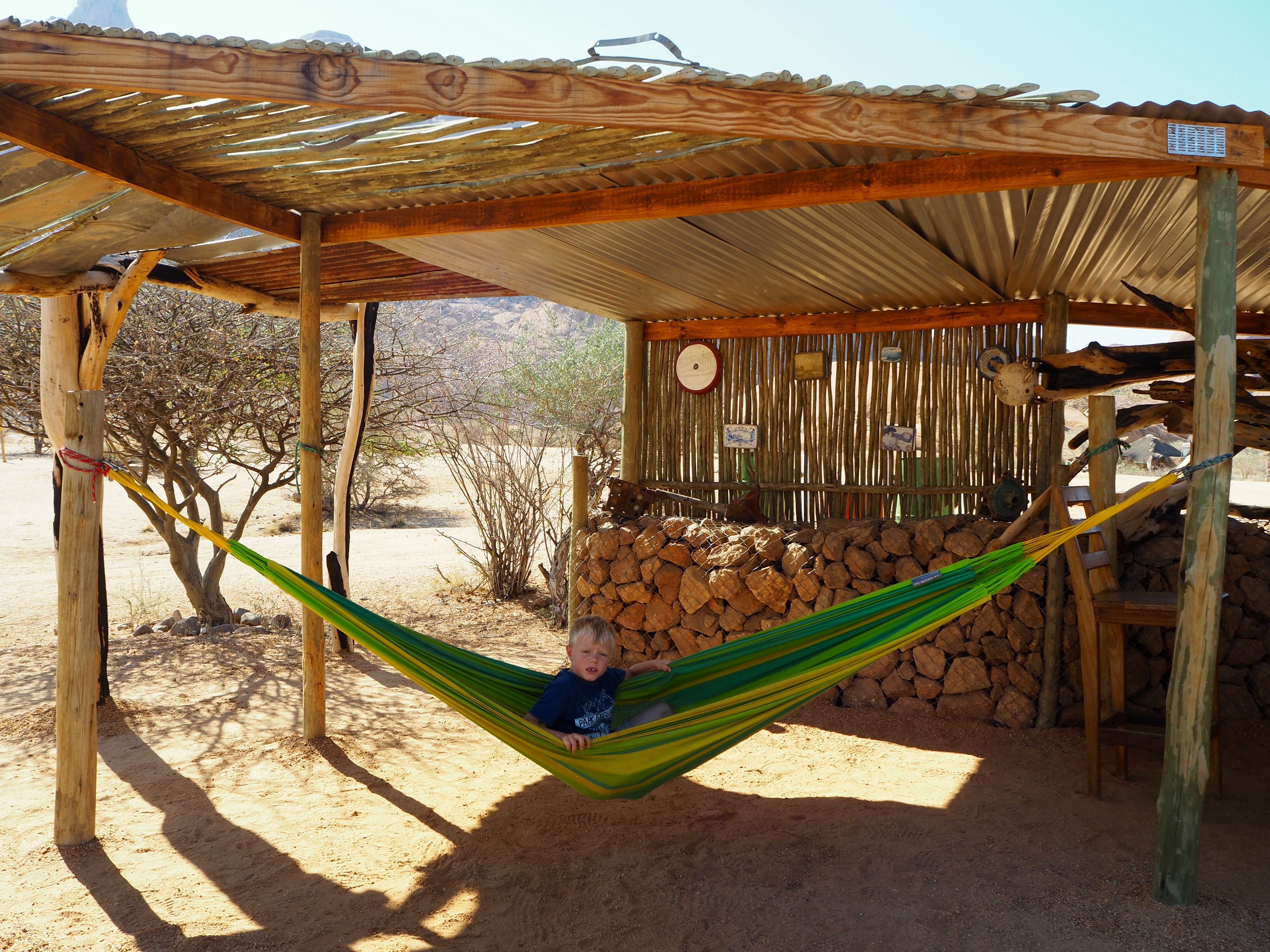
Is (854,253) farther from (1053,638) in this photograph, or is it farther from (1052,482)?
(1053,638)

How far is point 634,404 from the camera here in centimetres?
437

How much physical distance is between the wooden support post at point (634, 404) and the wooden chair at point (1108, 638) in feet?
6.99

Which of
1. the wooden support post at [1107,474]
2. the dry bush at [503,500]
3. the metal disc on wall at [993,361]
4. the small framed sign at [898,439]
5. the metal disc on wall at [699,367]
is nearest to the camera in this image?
the wooden support post at [1107,474]

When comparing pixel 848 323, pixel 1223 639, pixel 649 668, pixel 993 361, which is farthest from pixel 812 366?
pixel 649 668

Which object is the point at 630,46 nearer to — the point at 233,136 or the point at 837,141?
the point at 837,141

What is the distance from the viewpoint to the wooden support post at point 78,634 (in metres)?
2.19

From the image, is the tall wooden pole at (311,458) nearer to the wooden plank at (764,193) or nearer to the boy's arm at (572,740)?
the wooden plank at (764,193)

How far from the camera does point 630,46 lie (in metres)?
1.84

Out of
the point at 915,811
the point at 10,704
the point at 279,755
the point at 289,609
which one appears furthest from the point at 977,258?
the point at 289,609

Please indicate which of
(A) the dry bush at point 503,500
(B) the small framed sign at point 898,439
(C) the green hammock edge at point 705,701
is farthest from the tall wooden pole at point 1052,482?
(A) the dry bush at point 503,500

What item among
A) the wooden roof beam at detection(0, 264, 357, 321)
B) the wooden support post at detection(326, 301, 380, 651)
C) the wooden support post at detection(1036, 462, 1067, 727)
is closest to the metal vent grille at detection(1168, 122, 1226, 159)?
the wooden support post at detection(1036, 462, 1067, 727)

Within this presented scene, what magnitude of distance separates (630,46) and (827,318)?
2248mm

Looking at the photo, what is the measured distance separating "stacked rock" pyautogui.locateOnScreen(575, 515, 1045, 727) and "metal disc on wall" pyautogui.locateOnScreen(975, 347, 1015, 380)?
0.59 metres

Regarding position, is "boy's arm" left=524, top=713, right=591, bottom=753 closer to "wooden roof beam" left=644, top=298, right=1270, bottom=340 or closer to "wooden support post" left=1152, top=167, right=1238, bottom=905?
"wooden support post" left=1152, top=167, right=1238, bottom=905
